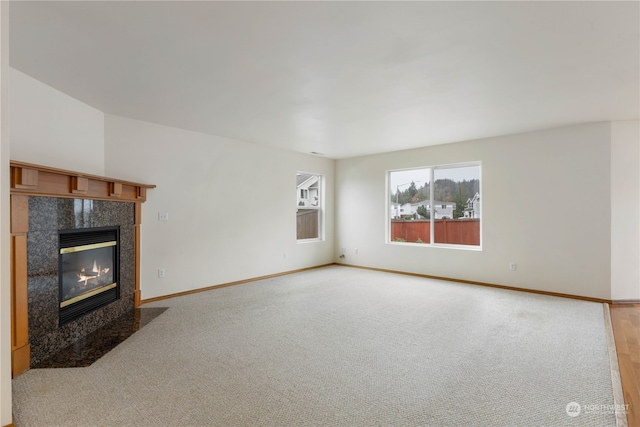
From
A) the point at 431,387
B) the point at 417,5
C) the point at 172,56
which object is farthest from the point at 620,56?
the point at 172,56

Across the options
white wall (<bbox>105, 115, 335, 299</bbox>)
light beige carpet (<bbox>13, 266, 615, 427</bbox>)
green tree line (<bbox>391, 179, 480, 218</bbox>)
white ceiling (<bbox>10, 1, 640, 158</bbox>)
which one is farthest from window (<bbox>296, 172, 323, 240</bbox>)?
light beige carpet (<bbox>13, 266, 615, 427</bbox>)

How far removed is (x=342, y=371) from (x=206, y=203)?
11.5 ft

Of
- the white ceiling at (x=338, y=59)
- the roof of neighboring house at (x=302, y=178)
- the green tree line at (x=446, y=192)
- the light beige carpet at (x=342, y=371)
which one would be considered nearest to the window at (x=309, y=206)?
the roof of neighboring house at (x=302, y=178)

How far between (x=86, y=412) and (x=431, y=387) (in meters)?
2.24

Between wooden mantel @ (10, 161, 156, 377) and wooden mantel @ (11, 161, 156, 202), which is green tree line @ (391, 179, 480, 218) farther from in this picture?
wooden mantel @ (10, 161, 156, 377)

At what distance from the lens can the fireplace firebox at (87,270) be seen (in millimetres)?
2951

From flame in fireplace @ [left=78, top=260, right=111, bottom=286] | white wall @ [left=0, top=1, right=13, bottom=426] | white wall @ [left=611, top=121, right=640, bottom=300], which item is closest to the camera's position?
white wall @ [left=0, top=1, right=13, bottom=426]

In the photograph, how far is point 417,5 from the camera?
1.88 meters

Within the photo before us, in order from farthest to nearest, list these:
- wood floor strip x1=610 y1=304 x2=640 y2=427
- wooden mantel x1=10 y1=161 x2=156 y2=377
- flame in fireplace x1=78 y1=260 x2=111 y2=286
→ flame in fireplace x1=78 y1=260 x2=111 y2=286, wooden mantel x1=10 y1=161 x2=156 y2=377, wood floor strip x1=610 y1=304 x2=640 y2=427

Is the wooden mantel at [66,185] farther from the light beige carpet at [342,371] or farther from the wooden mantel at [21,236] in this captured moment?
the light beige carpet at [342,371]

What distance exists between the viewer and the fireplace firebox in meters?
2.95

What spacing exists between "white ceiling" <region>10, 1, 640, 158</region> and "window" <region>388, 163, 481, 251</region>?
161cm

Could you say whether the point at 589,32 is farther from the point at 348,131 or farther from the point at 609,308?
the point at 609,308

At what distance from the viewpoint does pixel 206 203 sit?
4988 mm
